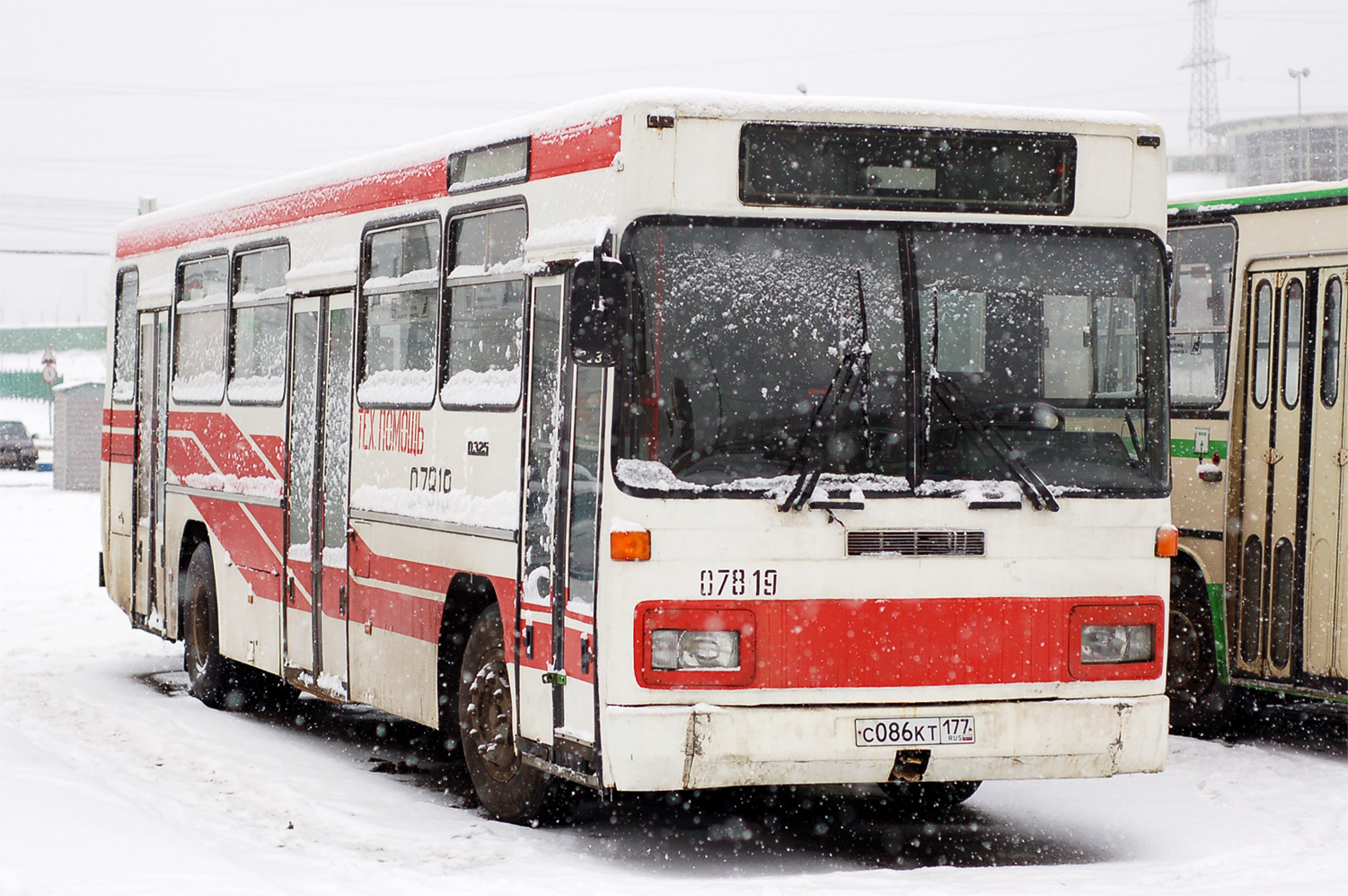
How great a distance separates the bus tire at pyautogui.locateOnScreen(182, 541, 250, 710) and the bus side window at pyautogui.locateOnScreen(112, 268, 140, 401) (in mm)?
2093

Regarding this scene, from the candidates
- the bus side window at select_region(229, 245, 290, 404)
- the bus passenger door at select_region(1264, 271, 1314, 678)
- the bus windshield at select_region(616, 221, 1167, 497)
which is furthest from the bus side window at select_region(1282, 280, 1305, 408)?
the bus side window at select_region(229, 245, 290, 404)

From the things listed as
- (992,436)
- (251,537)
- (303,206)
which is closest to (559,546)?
(992,436)

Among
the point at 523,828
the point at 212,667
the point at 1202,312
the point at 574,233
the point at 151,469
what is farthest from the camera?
the point at 151,469

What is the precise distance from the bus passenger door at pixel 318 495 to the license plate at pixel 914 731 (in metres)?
3.91

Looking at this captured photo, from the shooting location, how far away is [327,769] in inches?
405

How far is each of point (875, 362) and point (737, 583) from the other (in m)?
1.01

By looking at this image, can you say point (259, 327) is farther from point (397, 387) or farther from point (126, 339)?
point (126, 339)

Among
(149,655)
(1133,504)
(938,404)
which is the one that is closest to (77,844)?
(938,404)

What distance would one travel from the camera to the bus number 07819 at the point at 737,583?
739 centimetres

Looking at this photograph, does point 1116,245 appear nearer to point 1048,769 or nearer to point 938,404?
point 938,404

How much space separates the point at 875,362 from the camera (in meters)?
7.51

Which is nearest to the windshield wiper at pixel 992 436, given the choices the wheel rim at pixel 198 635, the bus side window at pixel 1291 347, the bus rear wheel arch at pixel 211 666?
the bus side window at pixel 1291 347

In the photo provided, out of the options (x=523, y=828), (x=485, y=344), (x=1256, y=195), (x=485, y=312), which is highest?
(x=1256, y=195)

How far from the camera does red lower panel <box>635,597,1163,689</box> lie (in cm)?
745
